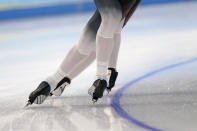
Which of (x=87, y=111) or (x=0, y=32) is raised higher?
(x=87, y=111)

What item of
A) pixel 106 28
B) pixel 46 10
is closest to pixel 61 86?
pixel 106 28

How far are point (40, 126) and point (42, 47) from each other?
3.14 meters

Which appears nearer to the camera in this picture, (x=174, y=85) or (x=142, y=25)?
(x=174, y=85)

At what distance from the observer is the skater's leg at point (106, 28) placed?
91.7 inches

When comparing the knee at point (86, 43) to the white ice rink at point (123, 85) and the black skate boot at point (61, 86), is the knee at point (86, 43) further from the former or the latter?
the white ice rink at point (123, 85)

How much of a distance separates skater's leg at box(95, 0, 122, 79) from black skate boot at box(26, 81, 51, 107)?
405mm

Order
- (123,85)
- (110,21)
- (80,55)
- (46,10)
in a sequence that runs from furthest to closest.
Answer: (46,10)
(123,85)
(80,55)
(110,21)

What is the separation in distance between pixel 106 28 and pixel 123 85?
0.75 m

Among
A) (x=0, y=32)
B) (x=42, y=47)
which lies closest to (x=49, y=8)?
(x=0, y=32)

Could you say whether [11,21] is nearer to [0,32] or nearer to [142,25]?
[0,32]

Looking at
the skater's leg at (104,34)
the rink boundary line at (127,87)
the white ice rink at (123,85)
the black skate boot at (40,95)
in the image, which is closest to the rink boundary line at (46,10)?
the white ice rink at (123,85)

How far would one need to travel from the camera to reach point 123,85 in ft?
9.75

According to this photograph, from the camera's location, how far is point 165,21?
22.0 feet

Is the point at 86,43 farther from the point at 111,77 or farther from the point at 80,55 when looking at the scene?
the point at 111,77
